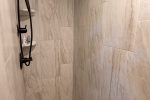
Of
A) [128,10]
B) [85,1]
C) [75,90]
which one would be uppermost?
[85,1]

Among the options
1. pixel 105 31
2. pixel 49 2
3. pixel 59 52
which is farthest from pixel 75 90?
pixel 49 2

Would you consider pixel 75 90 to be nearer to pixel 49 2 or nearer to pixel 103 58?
pixel 103 58

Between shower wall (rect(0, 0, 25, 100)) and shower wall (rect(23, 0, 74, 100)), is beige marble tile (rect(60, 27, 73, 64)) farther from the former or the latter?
shower wall (rect(0, 0, 25, 100))

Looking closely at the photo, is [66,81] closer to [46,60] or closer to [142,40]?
[46,60]

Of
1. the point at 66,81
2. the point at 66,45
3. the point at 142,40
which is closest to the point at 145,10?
the point at 142,40

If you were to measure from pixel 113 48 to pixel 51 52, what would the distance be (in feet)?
3.00

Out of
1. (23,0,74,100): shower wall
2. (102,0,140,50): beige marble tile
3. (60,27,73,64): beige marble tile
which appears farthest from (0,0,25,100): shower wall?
(60,27,73,64): beige marble tile

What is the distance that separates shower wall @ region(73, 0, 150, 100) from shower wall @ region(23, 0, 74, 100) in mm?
166

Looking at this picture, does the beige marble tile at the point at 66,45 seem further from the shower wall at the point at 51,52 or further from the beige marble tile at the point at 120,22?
the beige marble tile at the point at 120,22

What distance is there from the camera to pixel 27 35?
63.7 inches

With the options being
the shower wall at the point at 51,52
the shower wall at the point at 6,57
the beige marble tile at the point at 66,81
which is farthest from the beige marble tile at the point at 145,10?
the beige marble tile at the point at 66,81

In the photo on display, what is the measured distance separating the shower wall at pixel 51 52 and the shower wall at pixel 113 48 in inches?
6.5

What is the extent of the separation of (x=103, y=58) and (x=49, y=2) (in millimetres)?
934

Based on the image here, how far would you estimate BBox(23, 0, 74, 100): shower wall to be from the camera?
5.61 ft
